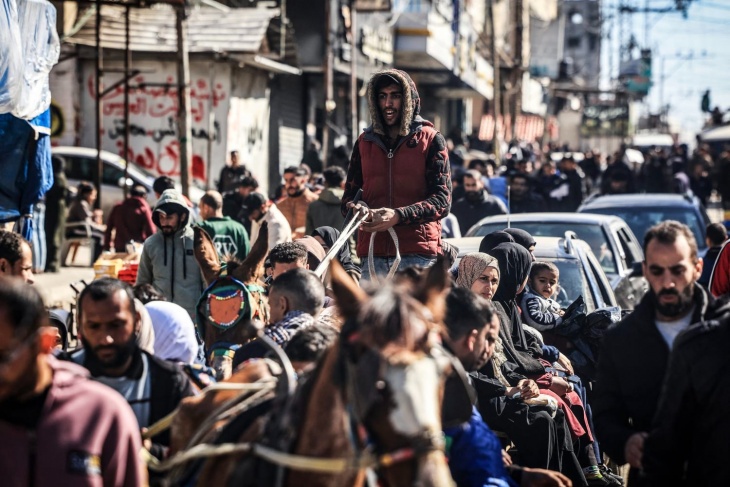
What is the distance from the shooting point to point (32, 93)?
987 cm

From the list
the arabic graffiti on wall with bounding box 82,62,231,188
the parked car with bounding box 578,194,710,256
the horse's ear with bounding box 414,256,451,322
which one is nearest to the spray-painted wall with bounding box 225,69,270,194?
the arabic graffiti on wall with bounding box 82,62,231,188

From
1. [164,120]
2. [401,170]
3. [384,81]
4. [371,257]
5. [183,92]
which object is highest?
[164,120]

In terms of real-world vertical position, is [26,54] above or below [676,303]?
above

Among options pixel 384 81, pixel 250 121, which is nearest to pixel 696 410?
pixel 384 81

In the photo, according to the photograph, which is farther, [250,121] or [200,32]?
[250,121]

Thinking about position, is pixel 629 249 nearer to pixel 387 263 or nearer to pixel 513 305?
pixel 513 305

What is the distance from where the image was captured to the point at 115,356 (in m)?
4.86

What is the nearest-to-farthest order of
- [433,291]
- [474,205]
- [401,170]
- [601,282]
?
[433,291]
[401,170]
[601,282]
[474,205]

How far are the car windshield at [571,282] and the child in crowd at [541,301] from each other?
3.32ft

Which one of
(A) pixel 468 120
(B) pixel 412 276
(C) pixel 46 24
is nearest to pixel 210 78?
(C) pixel 46 24

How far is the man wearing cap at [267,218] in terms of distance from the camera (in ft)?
37.8

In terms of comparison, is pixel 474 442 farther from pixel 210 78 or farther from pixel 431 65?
pixel 431 65

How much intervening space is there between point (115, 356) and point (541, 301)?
4.46m

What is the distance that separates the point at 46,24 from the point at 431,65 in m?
23.8
